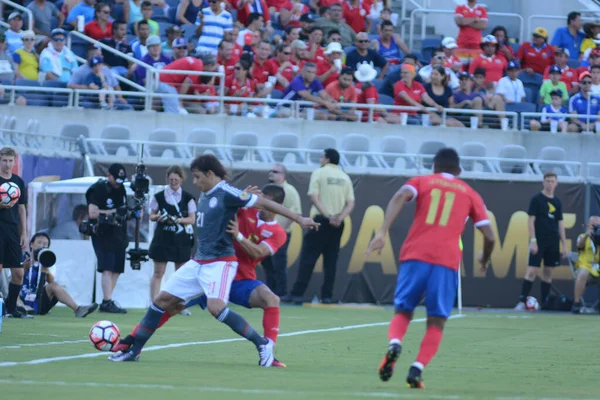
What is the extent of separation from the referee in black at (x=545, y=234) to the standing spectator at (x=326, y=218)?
3154 mm

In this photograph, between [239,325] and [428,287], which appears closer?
[428,287]

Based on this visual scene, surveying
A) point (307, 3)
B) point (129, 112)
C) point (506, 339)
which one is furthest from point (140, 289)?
point (307, 3)

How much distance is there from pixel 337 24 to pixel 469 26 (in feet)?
10.3

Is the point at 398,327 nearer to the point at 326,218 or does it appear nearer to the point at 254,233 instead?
the point at 254,233

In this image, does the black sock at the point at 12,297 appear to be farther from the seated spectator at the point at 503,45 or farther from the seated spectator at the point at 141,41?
the seated spectator at the point at 503,45

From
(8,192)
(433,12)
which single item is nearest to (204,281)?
(8,192)

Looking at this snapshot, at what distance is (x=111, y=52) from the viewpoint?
22812 mm

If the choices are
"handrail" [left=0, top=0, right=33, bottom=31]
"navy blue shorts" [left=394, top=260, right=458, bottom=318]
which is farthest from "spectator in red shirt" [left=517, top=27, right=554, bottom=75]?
"navy blue shorts" [left=394, top=260, right=458, bottom=318]

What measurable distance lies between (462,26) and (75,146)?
10.8m

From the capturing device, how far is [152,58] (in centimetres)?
2278

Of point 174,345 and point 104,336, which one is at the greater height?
point 104,336

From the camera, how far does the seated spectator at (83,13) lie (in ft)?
77.4

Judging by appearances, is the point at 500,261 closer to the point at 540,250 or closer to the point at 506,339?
the point at 540,250

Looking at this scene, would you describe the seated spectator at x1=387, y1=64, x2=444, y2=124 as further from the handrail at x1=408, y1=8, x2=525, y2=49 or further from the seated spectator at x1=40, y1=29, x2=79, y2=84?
the seated spectator at x1=40, y1=29, x2=79, y2=84
